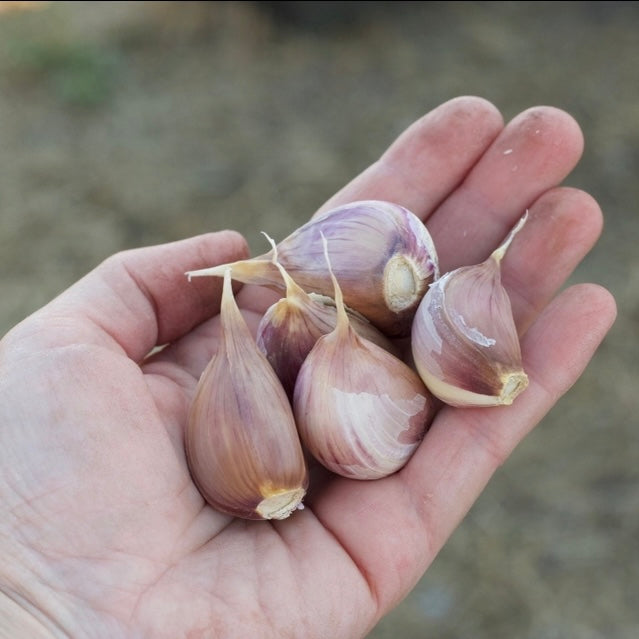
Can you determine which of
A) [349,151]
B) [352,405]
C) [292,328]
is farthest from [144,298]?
[349,151]

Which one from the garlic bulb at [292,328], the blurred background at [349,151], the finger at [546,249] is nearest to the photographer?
the garlic bulb at [292,328]

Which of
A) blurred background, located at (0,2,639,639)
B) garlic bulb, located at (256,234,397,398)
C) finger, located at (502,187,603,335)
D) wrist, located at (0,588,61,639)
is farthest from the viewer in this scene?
blurred background, located at (0,2,639,639)

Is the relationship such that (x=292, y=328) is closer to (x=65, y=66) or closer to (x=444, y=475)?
(x=444, y=475)

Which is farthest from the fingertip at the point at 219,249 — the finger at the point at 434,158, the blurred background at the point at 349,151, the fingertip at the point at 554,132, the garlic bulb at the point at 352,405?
the blurred background at the point at 349,151

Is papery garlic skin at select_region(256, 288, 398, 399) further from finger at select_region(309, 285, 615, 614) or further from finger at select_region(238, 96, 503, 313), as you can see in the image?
finger at select_region(238, 96, 503, 313)

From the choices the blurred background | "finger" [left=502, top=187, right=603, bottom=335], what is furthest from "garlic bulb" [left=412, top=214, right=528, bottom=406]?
the blurred background

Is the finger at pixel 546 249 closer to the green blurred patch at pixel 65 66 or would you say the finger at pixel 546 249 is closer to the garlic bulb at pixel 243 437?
the garlic bulb at pixel 243 437

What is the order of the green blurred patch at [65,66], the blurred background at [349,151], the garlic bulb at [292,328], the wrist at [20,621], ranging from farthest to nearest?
1. the green blurred patch at [65,66]
2. the blurred background at [349,151]
3. the garlic bulb at [292,328]
4. the wrist at [20,621]
